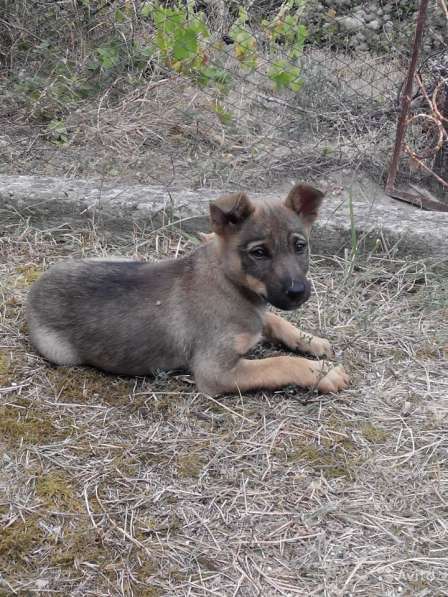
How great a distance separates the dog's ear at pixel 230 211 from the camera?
4098mm

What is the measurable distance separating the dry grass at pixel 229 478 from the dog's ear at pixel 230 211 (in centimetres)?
99

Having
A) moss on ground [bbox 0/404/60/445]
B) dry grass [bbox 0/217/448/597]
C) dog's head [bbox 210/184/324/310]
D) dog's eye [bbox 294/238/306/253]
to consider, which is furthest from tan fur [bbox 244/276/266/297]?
moss on ground [bbox 0/404/60/445]

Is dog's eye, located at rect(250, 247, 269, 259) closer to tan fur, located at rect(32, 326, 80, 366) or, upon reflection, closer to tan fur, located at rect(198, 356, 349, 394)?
tan fur, located at rect(198, 356, 349, 394)

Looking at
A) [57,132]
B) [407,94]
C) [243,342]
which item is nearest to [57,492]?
[243,342]

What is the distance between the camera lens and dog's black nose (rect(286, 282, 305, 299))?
398 centimetres

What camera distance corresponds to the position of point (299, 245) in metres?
4.18

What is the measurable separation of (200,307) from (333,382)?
2.99 ft

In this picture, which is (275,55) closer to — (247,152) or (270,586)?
(247,152)

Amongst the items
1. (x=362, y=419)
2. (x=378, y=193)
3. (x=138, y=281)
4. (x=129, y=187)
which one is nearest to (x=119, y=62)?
(x=129, y=187)

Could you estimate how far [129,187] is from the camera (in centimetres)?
619

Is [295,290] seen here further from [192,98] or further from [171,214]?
A: [192,98]

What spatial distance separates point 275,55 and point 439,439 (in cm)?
551

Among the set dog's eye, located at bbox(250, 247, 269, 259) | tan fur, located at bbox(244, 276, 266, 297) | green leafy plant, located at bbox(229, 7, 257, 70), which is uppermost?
green leafy plant, located at bbox(229, 7, 257, 70)

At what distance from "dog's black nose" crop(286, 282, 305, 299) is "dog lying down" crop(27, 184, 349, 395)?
0.32ft
